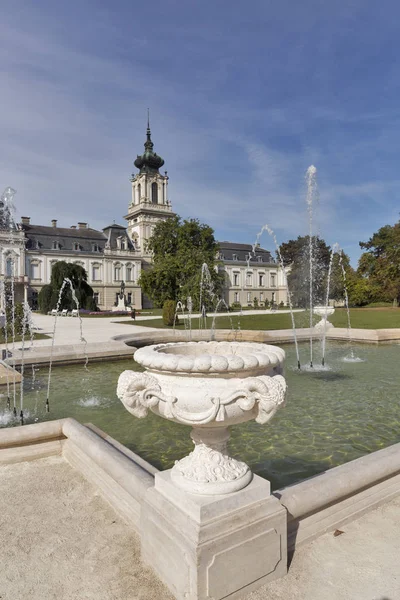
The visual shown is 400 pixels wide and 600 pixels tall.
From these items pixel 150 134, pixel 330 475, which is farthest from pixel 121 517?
pixel 150 134

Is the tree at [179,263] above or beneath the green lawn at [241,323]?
above

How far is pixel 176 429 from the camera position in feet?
19.7

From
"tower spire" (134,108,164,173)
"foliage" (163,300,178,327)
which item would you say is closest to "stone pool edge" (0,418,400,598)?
"foliage" (163,300,178,327)

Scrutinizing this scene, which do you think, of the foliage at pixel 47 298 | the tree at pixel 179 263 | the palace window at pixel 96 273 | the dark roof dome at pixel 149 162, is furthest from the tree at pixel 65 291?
the dark roof dome at pixel 149 162

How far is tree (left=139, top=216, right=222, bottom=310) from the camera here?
3420cm

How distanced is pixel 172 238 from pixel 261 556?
43857 millimetres

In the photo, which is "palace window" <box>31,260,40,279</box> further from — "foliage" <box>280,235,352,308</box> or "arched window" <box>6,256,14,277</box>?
"foliage" <box>280,235,352,308</box>

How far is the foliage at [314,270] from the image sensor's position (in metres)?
57.6

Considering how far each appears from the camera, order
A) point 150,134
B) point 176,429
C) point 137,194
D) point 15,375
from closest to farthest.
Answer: point 176,429 → point 15,375 → point 137,194 → point 150,134

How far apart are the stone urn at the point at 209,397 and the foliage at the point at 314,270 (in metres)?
55.9

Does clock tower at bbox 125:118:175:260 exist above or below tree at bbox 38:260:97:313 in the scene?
above

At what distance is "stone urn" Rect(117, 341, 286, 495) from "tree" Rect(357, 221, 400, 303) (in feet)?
164

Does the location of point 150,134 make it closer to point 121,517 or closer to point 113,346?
Answer: point 113,346

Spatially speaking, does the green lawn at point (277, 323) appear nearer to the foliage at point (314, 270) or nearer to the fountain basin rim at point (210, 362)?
the fountain basin rim at point (210, 362)
